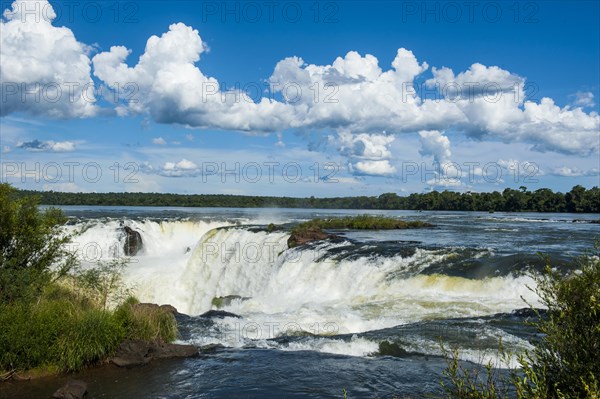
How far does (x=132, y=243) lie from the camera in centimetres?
3419

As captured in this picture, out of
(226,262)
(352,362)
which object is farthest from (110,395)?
(226,262)

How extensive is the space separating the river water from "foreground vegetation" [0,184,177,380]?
502mm

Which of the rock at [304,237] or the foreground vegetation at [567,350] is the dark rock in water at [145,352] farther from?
the rock at [304,237]

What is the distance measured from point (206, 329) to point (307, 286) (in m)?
6.93

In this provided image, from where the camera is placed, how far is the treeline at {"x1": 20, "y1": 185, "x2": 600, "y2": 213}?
245 feet

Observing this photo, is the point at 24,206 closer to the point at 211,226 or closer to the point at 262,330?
the point at 262,330

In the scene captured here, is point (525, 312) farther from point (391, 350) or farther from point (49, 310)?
point (49, 310)

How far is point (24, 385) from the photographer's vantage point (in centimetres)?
898

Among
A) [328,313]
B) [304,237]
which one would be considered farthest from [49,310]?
[304,237]

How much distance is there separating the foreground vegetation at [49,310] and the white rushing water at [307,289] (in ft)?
7.45

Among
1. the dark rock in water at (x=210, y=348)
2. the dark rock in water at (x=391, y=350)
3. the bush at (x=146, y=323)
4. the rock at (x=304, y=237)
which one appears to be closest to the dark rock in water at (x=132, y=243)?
the rock at (x=304, y=237)

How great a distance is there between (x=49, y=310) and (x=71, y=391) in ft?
7.11

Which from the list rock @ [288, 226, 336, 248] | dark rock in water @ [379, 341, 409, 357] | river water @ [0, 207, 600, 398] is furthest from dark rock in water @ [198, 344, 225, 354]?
rock @ [288, 226, 336, 248]

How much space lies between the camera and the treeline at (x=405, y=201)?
7456 centimetres
